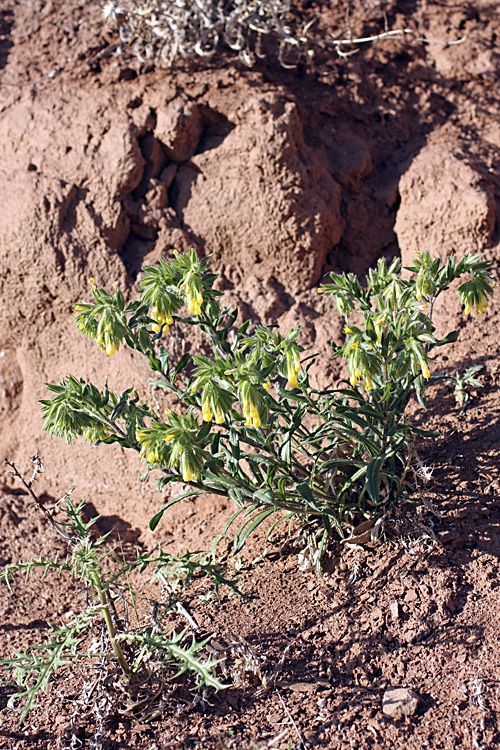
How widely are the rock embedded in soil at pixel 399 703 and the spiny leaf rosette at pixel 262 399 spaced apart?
67 centimetres

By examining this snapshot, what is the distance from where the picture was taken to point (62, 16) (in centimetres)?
505

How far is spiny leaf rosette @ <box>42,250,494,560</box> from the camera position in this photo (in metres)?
2.32

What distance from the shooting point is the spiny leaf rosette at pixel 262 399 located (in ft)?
7.61

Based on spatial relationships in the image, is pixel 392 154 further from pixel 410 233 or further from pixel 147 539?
pixel 147 539

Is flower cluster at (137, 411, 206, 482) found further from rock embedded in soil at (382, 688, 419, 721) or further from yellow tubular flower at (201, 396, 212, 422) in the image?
rock embedded in soil at (382, 688, 419, 721)

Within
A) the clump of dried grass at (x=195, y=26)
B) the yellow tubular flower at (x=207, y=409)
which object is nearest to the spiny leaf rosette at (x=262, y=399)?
the yellow tubular flower at (x=207, y=409)

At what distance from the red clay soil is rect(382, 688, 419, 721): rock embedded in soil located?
1.23 feet

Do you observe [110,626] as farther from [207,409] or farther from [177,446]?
[207,409]

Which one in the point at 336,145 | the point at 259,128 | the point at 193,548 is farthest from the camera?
the point at 336,145

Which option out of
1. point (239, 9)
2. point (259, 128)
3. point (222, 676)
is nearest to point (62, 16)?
point (239, 9)

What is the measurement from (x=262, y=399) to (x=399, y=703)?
3.70ft

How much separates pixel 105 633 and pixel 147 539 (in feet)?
3.39

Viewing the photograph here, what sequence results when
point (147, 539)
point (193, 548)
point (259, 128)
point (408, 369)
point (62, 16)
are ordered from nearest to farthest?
point (408, 369) < point (193, 548) < point (147, 539) < point (259, 128) < point (62, 16)

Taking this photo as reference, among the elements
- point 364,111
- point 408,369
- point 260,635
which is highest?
point 364,111
